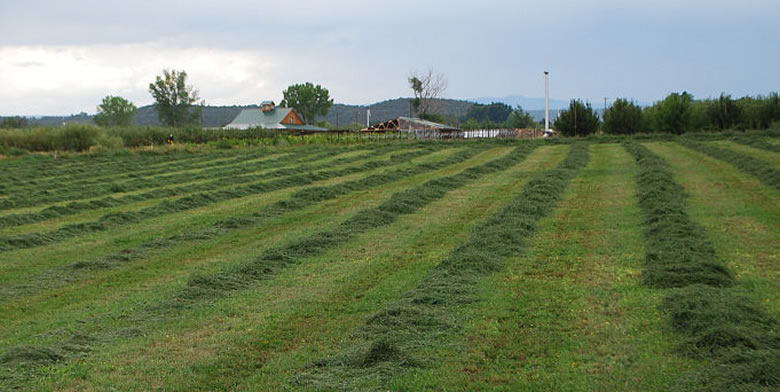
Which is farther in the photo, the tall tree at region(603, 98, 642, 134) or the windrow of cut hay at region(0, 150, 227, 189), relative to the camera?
the tall tree at region(603, 98, 642, 134)

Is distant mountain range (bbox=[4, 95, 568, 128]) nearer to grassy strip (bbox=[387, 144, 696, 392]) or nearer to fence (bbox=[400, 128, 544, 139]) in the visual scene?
fence (bbox=[400, 128, 544, 139])

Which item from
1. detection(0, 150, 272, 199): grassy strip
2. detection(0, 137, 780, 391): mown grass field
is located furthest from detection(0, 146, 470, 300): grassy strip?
detection(0, 150, 272, 199): grassy strip

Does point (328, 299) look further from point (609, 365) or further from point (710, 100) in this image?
point (710, 100)

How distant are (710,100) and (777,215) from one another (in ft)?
132

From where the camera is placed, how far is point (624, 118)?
5222 centimetres

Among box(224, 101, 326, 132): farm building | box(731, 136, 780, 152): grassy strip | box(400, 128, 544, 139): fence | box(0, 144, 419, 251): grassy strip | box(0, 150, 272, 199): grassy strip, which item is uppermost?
box(224, 101, 326, 132): farm building

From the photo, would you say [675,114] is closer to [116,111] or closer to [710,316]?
[710,316]

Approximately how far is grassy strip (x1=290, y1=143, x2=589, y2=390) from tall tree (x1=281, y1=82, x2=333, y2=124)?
112 meters

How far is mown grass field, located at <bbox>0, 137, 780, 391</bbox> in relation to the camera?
5.79 m

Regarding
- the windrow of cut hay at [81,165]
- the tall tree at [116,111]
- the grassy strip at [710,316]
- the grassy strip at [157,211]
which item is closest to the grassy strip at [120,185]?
the windrow of cut hay at [81,165]

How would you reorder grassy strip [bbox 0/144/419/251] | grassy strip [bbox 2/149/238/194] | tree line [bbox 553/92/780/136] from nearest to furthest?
grassy strip [bbox 0/144/419/251], grassy strip [bbox 2/149/238/194], tree line [bbox 553/92/780/136]

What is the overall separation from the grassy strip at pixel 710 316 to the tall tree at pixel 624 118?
140 ft

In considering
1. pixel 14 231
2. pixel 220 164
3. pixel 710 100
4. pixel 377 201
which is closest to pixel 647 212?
pixel 377 201

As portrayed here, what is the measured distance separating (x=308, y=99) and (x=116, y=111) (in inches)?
1224
